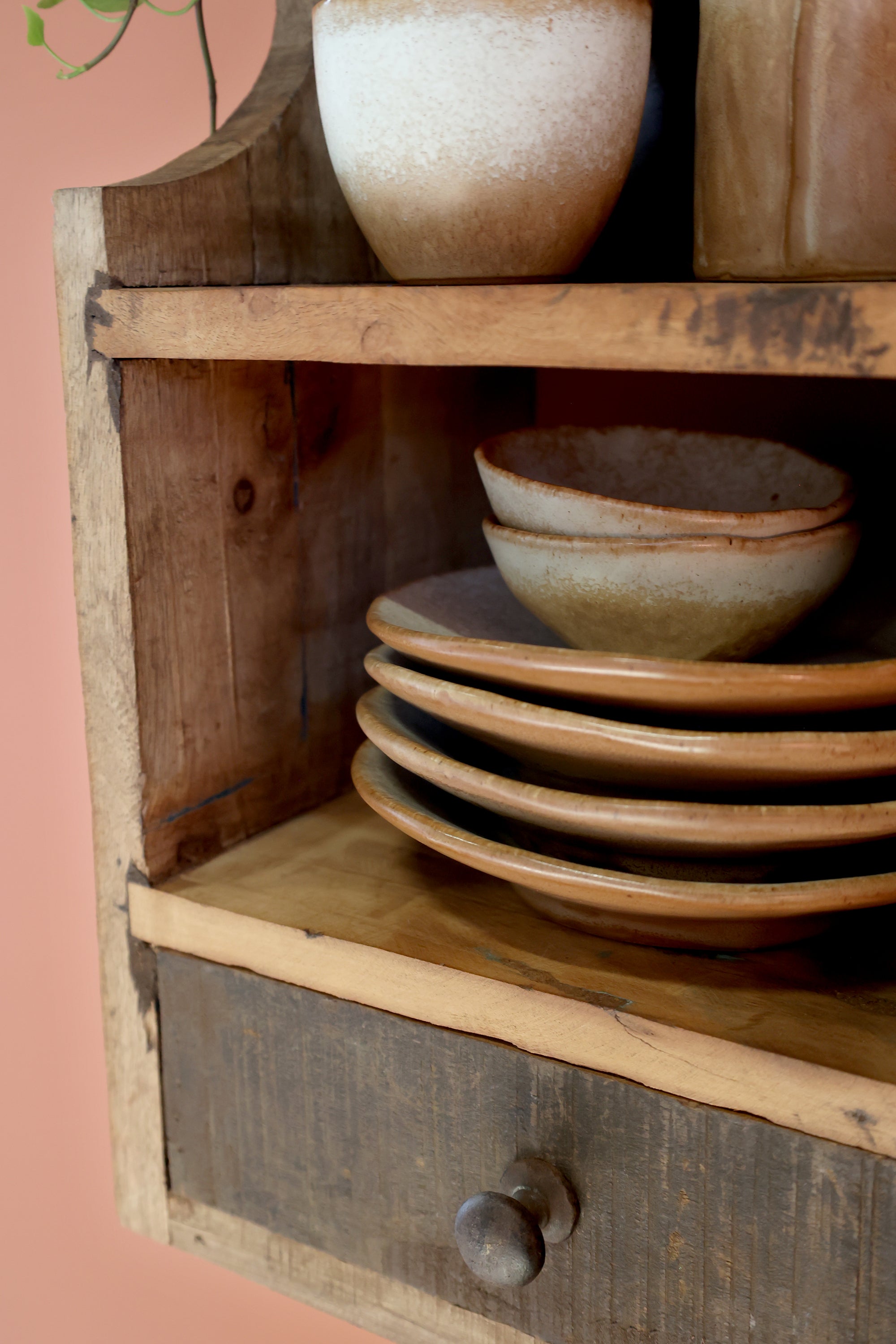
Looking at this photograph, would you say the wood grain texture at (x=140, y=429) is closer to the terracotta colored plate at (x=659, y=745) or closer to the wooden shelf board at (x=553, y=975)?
the wooden shelf board at (x=553, y=975)

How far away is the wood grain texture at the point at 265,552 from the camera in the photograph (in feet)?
2.16

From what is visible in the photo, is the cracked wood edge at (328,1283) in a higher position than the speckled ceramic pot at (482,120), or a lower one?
lower

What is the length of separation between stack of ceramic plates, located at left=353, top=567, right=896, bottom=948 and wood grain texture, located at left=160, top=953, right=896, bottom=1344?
98 millimetres

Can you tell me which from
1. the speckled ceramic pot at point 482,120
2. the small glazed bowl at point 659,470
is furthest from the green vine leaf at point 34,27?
the small glazed bowl at point 659,470

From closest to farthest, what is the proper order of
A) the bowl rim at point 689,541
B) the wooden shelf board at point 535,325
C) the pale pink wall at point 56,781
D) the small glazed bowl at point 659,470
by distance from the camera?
the wooden shelf board at point 535,325
the bowl rim at point 689,541
the small glazed bowl at point 659,470
the pale pink wall at point 56,781

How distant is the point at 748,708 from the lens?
0.49 meters

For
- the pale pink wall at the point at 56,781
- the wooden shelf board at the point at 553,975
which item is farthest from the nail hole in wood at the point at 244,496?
the pale pink wall at the point at 56,781

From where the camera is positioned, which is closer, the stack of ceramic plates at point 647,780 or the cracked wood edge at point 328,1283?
the stack of ceramic plates at point 647,780

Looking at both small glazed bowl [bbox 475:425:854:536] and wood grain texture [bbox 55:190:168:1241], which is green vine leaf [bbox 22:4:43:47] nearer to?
wood grain texture [bbox 55:190:168:1241]

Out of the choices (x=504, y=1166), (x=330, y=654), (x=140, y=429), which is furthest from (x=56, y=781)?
(x=504, y=1166)

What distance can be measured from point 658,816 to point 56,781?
38.6 inches

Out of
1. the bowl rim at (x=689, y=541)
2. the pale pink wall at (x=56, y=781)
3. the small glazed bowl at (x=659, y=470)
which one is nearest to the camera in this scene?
the bowl rim at (x=689, y=541)

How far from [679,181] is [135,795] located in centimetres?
51

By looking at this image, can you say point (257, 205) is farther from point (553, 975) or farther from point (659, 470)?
point (553, 975)
